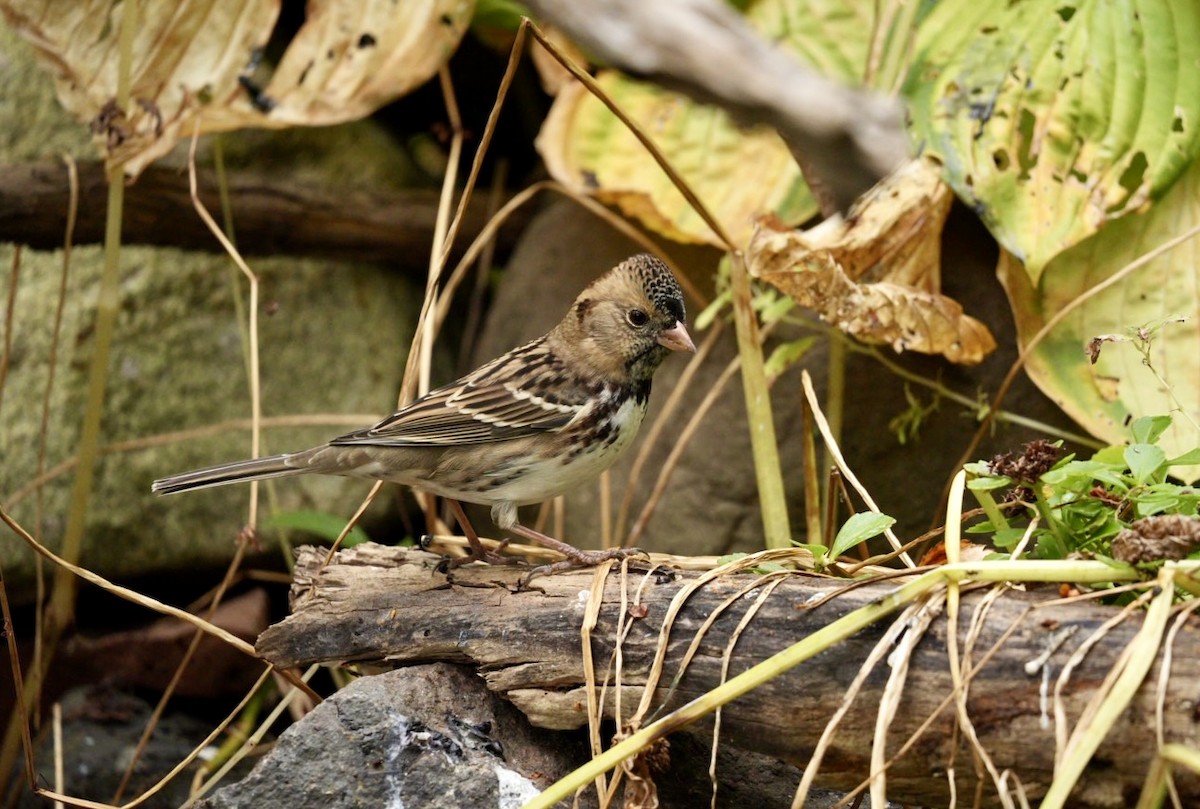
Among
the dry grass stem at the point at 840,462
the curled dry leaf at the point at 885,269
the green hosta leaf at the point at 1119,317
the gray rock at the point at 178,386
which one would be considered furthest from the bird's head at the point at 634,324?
the gray rock at the point at 178,386

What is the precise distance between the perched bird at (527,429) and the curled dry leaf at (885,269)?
36 cm

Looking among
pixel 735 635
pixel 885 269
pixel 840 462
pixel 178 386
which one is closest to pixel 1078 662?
pixel 735 635

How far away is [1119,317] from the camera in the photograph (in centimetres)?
387

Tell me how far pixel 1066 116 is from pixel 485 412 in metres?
2.01

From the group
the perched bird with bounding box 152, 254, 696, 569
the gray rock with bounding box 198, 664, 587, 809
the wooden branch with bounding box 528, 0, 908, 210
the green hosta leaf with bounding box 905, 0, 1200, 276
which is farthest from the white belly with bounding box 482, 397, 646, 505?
the wooden branch with bounding box 528, 0, 908, 210

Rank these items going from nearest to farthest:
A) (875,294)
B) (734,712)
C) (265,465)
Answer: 1. (734,712)
2. (265,465)
3. (875,294)

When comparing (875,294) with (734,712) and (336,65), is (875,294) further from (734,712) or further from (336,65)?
(336,65)

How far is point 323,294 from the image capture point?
5.33 m

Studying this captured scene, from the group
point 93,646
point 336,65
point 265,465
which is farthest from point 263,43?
point 93,646

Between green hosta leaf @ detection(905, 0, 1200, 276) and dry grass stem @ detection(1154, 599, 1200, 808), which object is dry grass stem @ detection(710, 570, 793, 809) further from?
green hosta leaf @ detection(905, 0, 1200, 276)

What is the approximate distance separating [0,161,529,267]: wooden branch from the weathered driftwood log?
2.34 m

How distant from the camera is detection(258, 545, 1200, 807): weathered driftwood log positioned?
6.91ft

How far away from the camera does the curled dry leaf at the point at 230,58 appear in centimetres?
423

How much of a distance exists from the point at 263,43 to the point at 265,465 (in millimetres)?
1824
